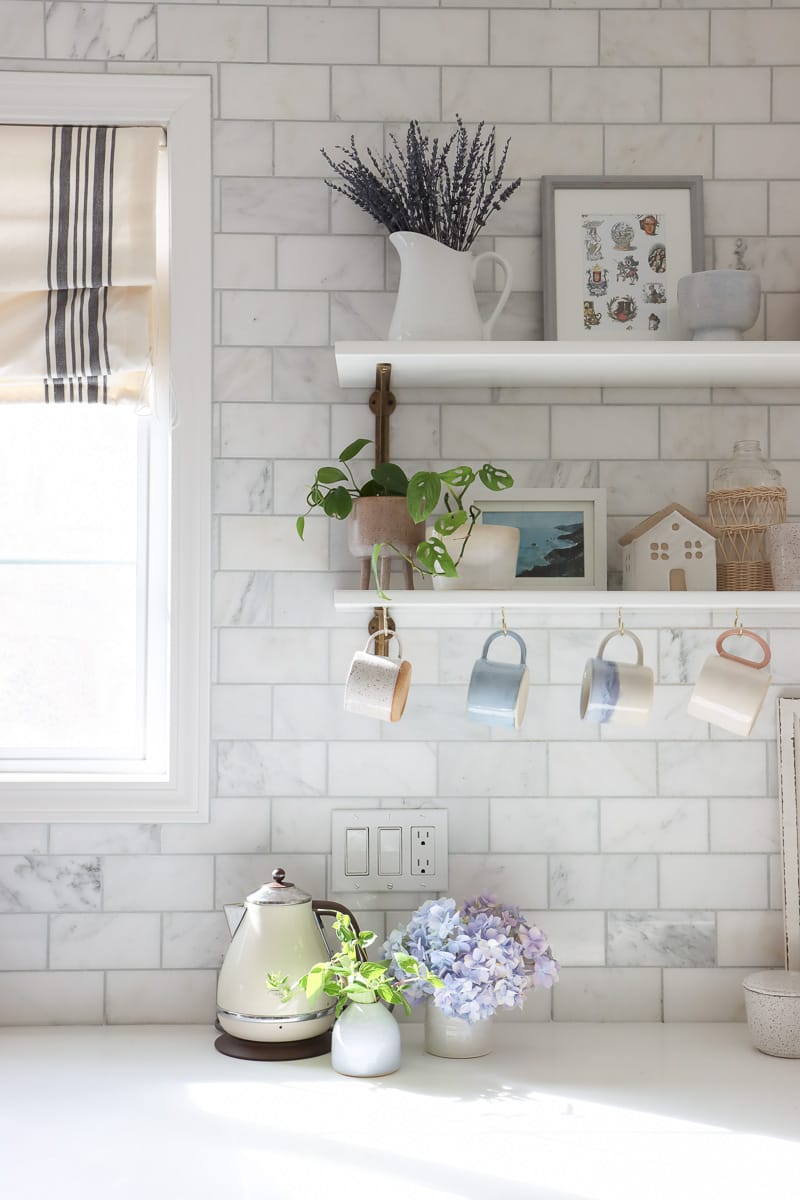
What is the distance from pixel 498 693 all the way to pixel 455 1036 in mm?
479

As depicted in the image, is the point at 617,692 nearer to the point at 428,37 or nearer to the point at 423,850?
the point at 423,850

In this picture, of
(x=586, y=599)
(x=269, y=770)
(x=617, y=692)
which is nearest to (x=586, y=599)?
(x=586, y=599)

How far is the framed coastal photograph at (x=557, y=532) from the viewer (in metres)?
1.60

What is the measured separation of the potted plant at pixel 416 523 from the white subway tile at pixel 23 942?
29.1 inches

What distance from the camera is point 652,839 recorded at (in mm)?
1658

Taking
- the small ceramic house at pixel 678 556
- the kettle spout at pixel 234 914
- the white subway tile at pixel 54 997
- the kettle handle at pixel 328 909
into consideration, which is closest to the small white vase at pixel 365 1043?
the kettle handle at pixel 328 909

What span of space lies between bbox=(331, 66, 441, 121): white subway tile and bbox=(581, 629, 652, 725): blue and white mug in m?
0.90

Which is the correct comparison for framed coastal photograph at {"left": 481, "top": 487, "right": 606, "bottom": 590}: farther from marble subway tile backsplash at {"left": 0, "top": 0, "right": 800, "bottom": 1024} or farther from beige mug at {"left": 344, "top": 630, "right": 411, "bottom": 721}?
beige mug at {"left": 344, "top": 630, "right": 411, "bottom": 721}

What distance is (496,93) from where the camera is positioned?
167 cm

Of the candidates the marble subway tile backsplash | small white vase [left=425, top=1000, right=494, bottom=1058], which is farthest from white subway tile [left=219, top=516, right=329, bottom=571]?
small white vase [left=425, top=1000, right=494, bottom=1058]

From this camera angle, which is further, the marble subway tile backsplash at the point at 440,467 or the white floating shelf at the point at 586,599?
the marble subway tile backsplash at the point at 440,467

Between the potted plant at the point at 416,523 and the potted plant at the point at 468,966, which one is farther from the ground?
the potted plant at the point at 416,523

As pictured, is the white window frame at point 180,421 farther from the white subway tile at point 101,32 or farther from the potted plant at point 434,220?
the potted plant at point 434,220

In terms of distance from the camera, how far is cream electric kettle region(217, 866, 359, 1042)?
1461 mm
